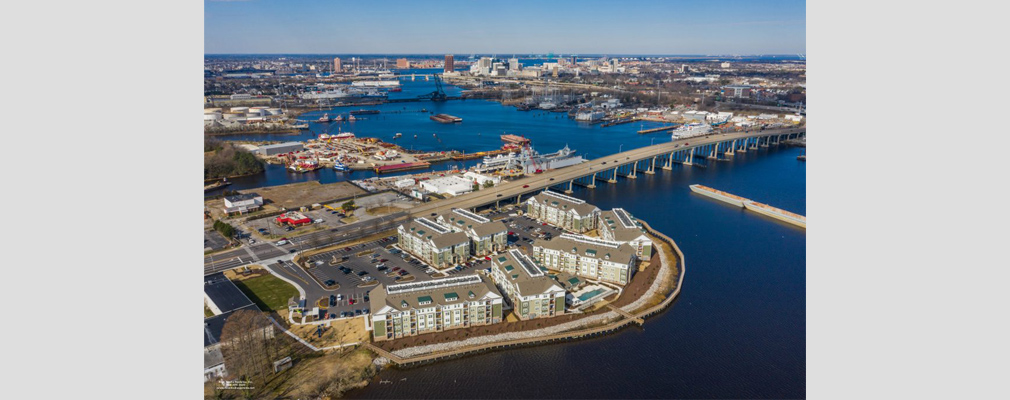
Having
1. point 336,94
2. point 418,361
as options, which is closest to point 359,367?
point 418,361

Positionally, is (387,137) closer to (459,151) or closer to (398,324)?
(459,151)

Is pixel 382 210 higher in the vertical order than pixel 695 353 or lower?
higher

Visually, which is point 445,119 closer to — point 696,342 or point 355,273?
point 355,273

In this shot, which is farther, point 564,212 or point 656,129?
point 656,129

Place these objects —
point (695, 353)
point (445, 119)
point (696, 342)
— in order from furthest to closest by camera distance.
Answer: point (445, 119), point (696, 342), point (695, 353)

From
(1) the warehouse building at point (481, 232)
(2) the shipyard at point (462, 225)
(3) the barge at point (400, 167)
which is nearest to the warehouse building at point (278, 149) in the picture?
(2) the shipyard at point (462, 225)

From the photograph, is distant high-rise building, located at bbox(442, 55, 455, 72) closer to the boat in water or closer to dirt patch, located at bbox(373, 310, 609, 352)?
the boat in water

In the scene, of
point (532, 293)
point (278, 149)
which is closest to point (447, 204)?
point (532, 293)
